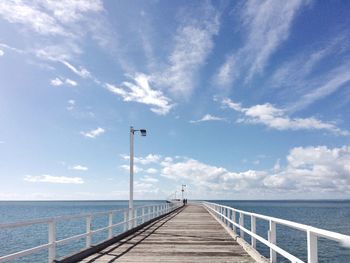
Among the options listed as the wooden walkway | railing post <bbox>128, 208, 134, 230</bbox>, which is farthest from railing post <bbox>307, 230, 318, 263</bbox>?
railing post <bbox>128, 208, 134, 230</bbox>

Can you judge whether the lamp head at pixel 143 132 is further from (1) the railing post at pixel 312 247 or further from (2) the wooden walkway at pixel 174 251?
(1) the railing post at pixel 312 247

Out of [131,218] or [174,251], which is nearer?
[174,251]

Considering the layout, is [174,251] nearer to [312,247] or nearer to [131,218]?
[312,247]

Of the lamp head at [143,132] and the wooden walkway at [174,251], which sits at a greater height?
the lamp head at [143,132]

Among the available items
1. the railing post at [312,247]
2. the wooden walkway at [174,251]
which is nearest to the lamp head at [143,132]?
the wooden walkway at [174,251]

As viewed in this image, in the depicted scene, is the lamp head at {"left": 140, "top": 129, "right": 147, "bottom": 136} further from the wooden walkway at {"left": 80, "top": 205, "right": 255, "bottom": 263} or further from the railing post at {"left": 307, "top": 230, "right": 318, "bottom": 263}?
the railing post at {"left": 307, "top": 230, "right": 318, "bottom": 263}

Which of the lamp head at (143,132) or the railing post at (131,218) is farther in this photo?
the lamp head at (143,132)

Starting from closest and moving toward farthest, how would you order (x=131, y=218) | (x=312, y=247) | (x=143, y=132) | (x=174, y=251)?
(x=312, y=247) → (x=174, y=251) → (x=131, y=218) → (x=143, y=132)

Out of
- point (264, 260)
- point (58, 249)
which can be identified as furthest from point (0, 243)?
point (264, 260)

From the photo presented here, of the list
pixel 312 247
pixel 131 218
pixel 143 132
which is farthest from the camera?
pixel 143 132

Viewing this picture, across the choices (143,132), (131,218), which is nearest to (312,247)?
(131,218)

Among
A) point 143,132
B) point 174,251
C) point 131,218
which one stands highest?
point 143,132

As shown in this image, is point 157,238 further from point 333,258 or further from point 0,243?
point 0,243

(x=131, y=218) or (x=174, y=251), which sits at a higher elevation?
(x=131, y=218)
